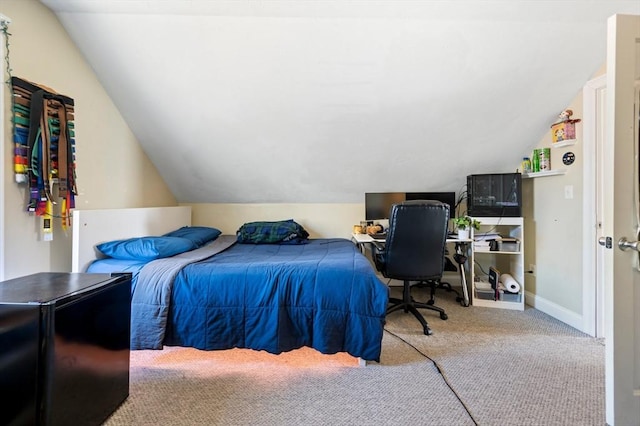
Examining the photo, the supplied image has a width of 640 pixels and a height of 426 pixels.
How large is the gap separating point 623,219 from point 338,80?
6.70 feet

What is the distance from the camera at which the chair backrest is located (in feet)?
7.76

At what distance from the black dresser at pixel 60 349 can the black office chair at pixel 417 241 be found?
190 cm

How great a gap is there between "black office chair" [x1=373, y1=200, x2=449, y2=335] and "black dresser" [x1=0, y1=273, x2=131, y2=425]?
1.90 metres

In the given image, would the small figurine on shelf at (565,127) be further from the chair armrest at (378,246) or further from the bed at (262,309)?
the bed at (262,309)

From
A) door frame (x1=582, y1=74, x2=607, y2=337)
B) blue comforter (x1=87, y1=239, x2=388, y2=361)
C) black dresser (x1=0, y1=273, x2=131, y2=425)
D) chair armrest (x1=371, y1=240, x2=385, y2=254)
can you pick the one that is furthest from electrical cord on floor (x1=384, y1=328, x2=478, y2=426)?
black dresser (x1=0, y1=273, x2=131, y2=425)

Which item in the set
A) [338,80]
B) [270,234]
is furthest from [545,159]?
[270,234]

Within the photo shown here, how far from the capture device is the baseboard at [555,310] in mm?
2455

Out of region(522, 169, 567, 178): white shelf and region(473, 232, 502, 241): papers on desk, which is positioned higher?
region(522, 169, 567, 178): white shelf

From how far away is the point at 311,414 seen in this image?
1.46 meters

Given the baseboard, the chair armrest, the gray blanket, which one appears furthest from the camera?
the chair armrest

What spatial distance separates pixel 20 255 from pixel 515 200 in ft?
13.4

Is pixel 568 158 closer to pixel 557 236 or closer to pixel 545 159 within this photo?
pixel 545 159

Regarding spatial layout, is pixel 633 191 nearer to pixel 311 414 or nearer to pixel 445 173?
pixel 311 414

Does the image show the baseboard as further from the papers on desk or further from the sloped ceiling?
the sloped ceiling
